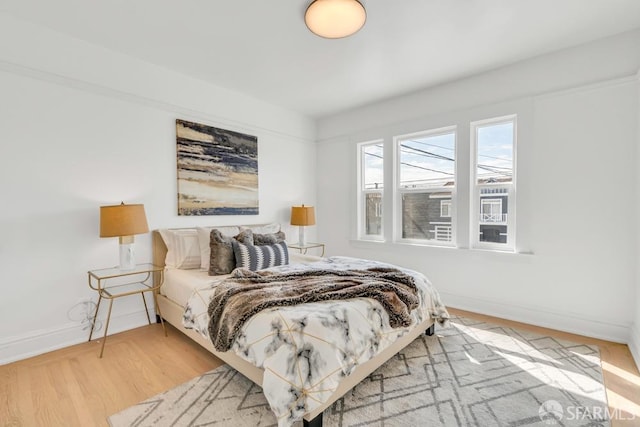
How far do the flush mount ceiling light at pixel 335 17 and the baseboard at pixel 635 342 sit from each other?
3.17 m

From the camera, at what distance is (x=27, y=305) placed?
7.79 ft

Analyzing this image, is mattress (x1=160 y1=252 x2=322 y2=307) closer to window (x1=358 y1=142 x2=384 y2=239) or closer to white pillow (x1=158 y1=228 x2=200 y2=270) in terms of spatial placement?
white pillow (x1=158 y1=228 x2=200 y2=270)

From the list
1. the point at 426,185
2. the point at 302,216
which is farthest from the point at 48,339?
the point at 426,185

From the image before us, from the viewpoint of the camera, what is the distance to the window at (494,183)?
3133 mm

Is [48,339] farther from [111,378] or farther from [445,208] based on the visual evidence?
[445,208]

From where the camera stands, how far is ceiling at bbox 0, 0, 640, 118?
7.09 ft

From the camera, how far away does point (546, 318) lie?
2889mm

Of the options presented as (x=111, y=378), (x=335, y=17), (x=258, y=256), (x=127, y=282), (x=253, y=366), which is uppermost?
(x=335, y=17)

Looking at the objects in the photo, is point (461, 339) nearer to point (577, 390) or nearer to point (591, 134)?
point (577, 390)

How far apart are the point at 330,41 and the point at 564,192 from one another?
2.57 metres

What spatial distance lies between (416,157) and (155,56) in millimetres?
3139

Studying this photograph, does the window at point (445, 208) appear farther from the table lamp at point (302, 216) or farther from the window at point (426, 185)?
the table lamp at point (302, 216)

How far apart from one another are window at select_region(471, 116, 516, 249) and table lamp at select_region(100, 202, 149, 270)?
3.41m

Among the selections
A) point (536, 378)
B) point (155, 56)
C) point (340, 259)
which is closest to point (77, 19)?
point (155, 56)
